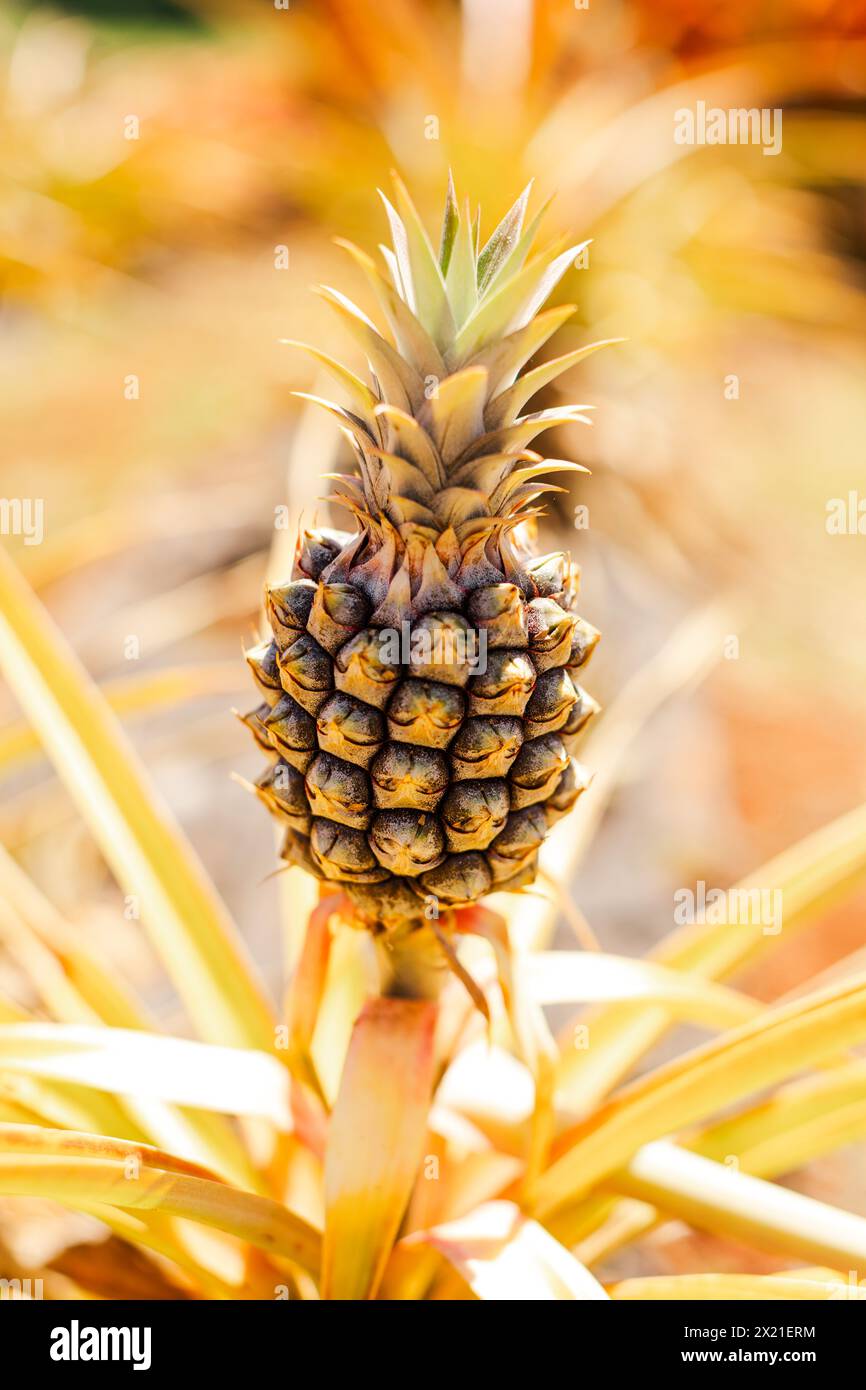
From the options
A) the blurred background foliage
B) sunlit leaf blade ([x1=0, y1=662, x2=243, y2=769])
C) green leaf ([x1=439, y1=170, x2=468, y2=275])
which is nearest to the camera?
green leaf ([x1=439, y1=170, x2=468, y2=275])

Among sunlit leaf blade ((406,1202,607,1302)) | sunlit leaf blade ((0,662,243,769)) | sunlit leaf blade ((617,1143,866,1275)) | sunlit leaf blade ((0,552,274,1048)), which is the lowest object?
sunlit leaf blade ((406,1202,607,1302))

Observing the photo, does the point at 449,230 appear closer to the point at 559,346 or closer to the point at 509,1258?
the point at 509,1258

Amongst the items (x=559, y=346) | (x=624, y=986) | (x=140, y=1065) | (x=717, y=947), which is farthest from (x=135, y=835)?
(x=559, y=346)

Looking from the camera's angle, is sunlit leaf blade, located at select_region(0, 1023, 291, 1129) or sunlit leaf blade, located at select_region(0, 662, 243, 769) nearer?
sunlit leaf blade, located at select_region(0, 1023, 291, 1129)

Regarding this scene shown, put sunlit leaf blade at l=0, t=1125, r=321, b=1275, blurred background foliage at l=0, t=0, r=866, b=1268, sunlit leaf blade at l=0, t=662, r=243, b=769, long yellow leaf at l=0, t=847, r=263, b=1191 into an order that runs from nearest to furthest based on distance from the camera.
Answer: sunlit leaf blade at l=0, t=1125, r=321, b=1275, long yellow leaf at l=0, t=847, r=263, b=1191, sunlit leaf blade at l=0, t=662, r=243, b=769, blurred background foliage at l=0, t=0, r=866, b=1268

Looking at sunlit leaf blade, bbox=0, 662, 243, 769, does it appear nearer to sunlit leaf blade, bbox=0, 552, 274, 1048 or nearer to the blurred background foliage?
the blurred background foliage

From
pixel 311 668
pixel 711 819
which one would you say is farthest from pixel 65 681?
pixel 711 819

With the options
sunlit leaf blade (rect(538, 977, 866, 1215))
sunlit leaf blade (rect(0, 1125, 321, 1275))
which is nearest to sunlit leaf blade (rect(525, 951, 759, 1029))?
sunlit leaf blade (rect(538, 977, 866, 1215))

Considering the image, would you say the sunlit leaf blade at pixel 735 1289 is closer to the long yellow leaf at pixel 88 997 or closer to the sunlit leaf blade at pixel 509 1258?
the sunlit leaf blade at pixel 509 1258
